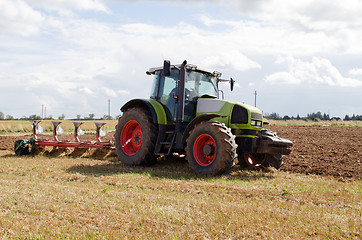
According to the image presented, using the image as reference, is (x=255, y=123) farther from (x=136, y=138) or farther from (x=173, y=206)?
(x=173, y=206)

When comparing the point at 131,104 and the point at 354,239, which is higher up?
the point at 131,104

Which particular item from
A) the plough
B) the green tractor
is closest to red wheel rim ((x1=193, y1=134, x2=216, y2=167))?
the green tractor

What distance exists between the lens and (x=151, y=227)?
4461 millimetres

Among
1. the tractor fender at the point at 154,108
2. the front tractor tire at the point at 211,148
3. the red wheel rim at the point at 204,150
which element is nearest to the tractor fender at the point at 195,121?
the front tractor tire at the point at 211,148

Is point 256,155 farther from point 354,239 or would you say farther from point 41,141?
point 41,141

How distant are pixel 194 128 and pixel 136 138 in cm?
234

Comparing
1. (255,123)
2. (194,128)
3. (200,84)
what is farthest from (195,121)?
(255,123)

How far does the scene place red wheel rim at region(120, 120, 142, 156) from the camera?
33.3ft

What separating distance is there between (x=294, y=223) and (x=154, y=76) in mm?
6601

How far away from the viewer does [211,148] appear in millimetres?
8141

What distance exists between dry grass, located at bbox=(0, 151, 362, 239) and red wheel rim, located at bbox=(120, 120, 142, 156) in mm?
2006

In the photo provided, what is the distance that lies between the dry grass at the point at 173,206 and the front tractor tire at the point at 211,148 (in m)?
0.35

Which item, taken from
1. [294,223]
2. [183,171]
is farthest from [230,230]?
[183,171]

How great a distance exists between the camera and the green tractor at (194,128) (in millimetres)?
8125
